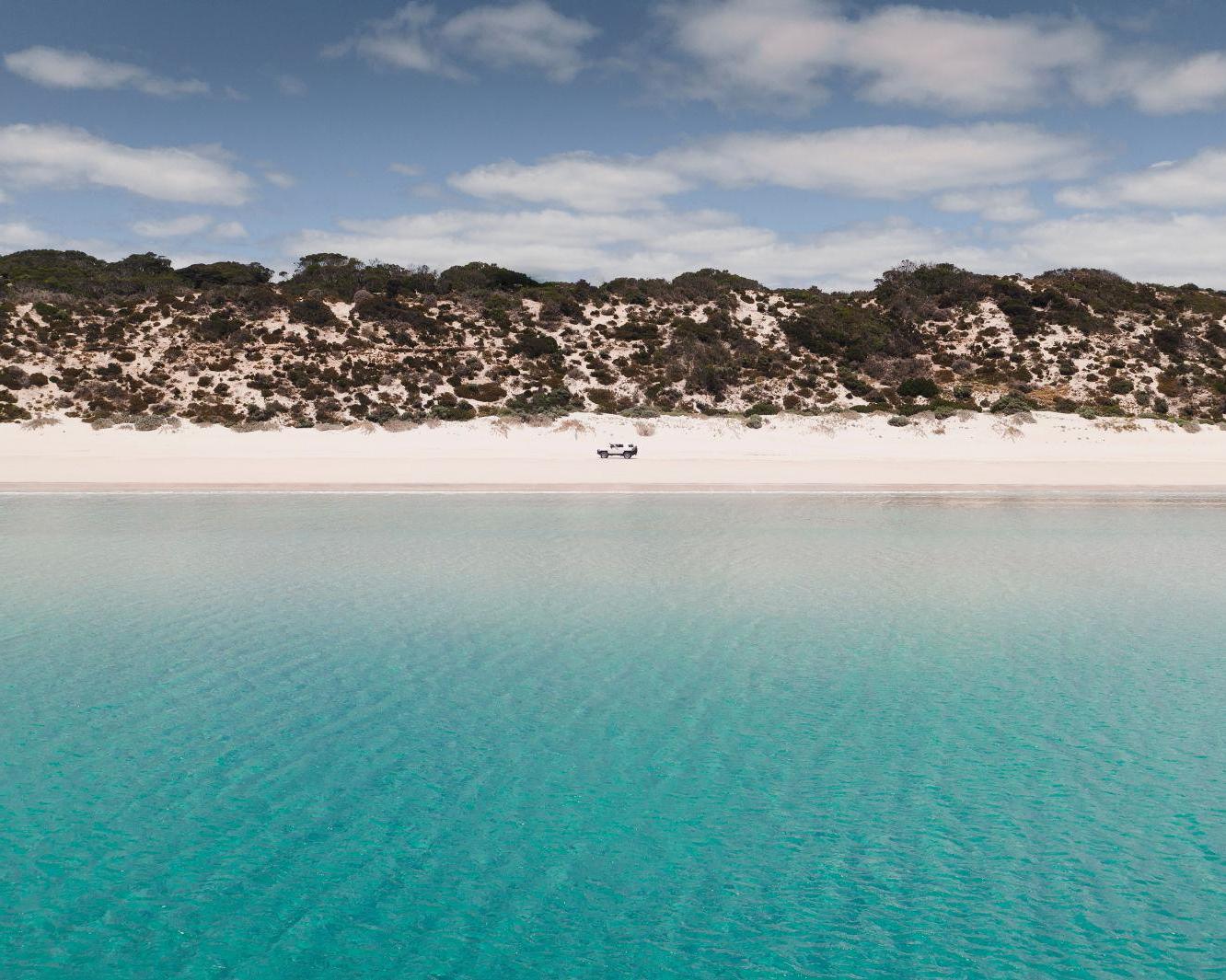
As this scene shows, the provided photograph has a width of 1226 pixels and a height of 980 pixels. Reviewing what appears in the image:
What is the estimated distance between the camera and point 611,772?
23.6ft

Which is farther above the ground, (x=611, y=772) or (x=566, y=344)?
(x=566, y=344)

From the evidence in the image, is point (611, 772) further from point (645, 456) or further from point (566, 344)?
point (566, 344)

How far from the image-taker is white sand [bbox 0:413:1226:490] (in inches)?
1093

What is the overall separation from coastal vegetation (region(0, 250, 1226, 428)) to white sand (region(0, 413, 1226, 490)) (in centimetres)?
239

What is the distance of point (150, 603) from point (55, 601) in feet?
3.90

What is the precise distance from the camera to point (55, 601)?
12.5m

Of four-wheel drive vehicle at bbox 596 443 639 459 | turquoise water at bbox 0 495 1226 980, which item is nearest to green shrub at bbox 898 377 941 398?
four-wheel drive vehicle at bbox 596 443 639 459

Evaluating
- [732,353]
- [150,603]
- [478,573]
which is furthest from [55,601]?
[732,353]

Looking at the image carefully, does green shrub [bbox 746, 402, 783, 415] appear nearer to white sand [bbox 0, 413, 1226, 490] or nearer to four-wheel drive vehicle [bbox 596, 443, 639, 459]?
white sand [bbox 0, 413, 1226, 490]

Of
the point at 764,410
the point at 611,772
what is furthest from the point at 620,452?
the point at 611,772

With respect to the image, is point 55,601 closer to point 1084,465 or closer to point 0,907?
point 0,907

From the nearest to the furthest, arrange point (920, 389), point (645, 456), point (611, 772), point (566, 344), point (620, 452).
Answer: point (611, 772) < point (620, 452) < point (645, 456) < point (920, 389) < point (566, 344)

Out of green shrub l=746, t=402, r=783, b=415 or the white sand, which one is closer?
the white sand

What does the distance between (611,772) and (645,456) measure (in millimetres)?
28716
